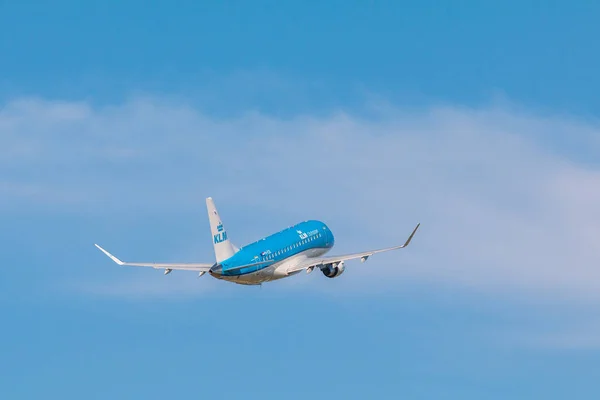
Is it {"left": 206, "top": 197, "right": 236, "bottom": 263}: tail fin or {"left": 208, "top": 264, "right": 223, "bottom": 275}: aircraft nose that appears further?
{"left": 206, "top": 197, "right": 236, "bottom": 263}: tail fin

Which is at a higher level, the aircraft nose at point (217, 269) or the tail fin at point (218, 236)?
the tail fin at point (218, 236)

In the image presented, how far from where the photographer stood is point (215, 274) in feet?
647

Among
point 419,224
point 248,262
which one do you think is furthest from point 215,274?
point 419,224

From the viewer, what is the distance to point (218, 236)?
198500mm

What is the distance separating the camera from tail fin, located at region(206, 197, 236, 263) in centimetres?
19775

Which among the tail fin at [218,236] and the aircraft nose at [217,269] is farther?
the tail fin at [218,236]

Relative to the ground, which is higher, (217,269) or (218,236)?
(218,236)

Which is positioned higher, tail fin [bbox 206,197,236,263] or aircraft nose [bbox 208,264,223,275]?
tail fin [bbox 206,197,236,263]

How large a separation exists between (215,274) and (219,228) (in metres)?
5.25

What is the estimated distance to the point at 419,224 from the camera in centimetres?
19962

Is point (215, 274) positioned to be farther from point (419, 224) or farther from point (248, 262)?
point (419, 224)

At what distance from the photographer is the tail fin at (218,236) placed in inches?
7785

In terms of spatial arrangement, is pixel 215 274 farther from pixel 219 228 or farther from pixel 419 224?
pixel 419 224

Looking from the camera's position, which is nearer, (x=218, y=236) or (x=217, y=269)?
(x=217, y=269)
